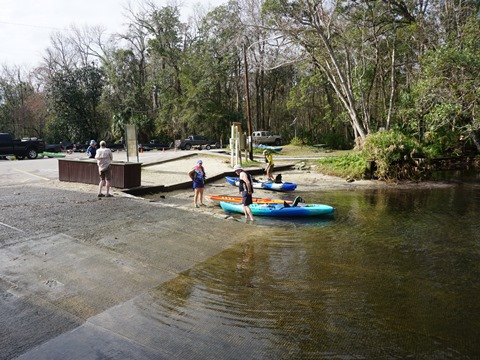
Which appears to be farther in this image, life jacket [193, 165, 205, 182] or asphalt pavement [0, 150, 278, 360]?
life jacket [193, 165, 205, 182]

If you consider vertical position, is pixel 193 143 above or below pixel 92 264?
above

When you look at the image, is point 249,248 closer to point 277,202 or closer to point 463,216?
point 277,202

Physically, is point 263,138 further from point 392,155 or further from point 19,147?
point 19,147

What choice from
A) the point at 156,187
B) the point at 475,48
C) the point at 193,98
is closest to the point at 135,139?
the point at 156,187

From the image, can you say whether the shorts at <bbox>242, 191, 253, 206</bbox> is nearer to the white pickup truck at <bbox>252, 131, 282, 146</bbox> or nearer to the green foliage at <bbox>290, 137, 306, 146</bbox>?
the white pickup truck at <bbox>252, 131, 282, 146</bbox>

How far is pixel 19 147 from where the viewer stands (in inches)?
1074

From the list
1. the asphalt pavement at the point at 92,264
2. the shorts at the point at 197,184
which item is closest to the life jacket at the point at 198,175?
the shorts at the point at 197,184

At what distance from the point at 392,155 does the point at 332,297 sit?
16389mm

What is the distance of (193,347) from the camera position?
15.0ft

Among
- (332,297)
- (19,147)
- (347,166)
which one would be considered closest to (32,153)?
(19,147)

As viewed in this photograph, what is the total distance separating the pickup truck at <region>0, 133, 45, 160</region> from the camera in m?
26.7

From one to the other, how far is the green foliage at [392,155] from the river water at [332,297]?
10.1m

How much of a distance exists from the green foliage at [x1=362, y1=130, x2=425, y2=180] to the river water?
10056 mm

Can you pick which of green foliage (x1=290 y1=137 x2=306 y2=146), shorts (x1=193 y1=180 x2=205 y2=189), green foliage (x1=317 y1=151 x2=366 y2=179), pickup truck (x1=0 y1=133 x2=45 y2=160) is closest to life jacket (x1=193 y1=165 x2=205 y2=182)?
shorts (x1=193 y1=180 x2=205 y2=189)
